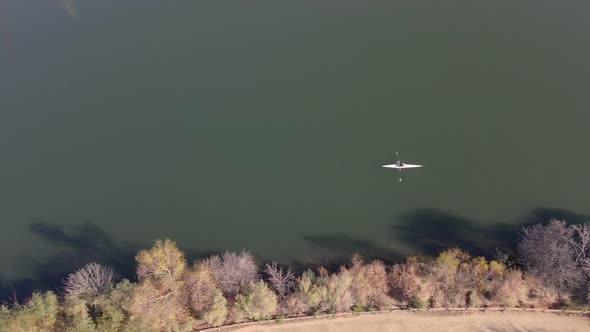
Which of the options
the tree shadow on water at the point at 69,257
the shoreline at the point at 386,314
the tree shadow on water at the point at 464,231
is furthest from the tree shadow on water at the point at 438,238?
the tree shadow on water at the point at 69,257

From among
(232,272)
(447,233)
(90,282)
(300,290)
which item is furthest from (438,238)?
(90,282)

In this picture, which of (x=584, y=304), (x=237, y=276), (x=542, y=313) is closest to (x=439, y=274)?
(x=542, y=313)

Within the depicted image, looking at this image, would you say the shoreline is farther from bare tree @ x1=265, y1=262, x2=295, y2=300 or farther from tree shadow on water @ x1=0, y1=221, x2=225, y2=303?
tree shadow on water @ x1=0, y1=221, x2=225, y2=303

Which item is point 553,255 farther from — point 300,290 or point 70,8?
point 70,8

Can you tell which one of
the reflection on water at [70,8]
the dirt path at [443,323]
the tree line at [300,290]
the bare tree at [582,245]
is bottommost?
the dirt path at [443,323]

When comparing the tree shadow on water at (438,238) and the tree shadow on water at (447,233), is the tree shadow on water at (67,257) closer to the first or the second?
the tree shadow on water at (438,238)
